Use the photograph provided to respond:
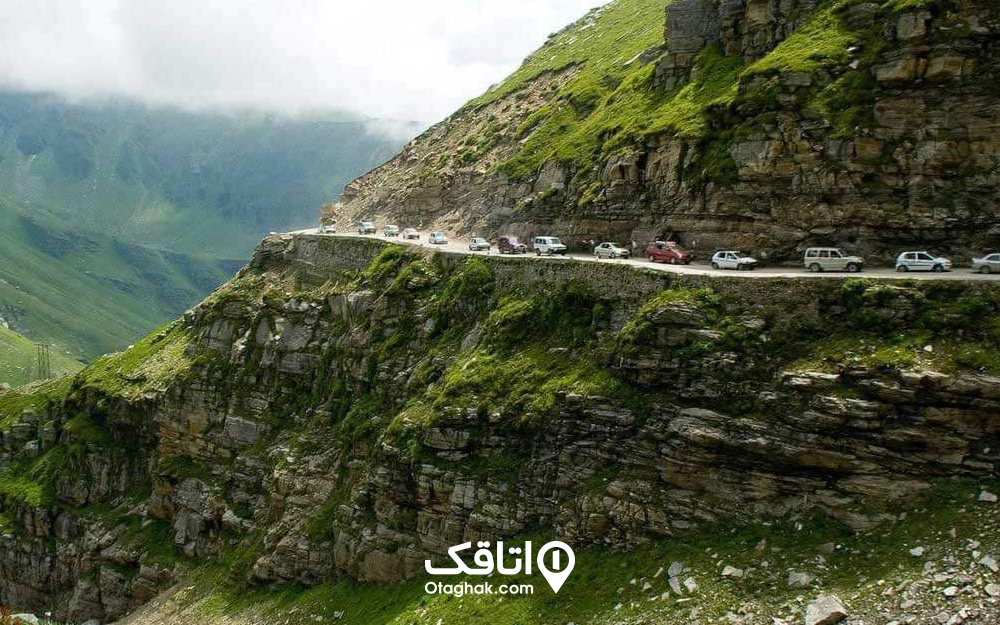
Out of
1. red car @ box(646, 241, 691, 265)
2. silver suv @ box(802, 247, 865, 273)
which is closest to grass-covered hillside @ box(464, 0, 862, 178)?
red car @ box(646, 241, 691, 265)

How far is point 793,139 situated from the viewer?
4706 cm

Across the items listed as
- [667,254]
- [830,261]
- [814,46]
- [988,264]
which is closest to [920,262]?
[988,264]

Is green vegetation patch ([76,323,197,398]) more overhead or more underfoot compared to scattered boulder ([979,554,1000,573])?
more overhead

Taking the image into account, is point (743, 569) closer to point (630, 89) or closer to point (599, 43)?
point (630, 89)

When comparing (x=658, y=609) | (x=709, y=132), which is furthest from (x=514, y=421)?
(x=709, y=132)

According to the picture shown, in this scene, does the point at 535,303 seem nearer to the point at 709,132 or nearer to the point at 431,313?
the point at 431,313

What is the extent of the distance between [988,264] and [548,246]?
30.9 m

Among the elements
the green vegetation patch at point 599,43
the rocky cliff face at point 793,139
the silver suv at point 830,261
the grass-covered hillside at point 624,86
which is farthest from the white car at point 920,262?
the green vegetation patch at point 599,43

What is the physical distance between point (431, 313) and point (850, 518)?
118ft

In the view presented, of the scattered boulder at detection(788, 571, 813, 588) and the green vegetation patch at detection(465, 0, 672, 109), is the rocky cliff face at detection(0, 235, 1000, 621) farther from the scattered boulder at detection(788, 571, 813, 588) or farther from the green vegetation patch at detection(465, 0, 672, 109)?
the green vegetation patch at detection(465, 0, 672, 109)

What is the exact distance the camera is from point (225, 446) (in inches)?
2982

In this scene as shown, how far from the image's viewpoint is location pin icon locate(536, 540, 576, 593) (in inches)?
1576

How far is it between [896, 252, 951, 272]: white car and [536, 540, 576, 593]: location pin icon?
22759mm

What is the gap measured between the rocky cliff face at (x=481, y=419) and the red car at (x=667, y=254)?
528cm
